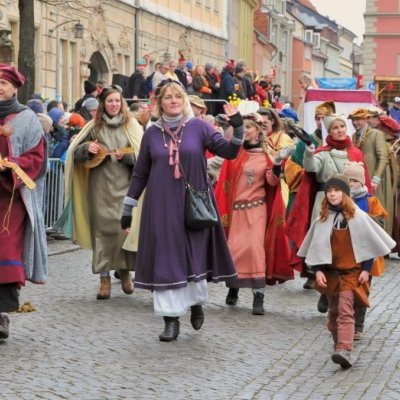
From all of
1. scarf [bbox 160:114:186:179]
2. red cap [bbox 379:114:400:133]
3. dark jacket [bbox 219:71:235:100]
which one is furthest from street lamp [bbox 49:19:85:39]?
scarf [bbox 160:114:186:179]

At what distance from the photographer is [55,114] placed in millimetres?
20344

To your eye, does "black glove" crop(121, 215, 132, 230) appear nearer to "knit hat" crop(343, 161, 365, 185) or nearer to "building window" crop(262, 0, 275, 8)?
"knit hat" crop(343, 161, 365, 185)

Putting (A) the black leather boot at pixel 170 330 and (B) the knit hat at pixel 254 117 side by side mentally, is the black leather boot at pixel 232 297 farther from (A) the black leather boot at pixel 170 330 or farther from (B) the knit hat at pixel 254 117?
(A) the black leather boot at pixel 170 330

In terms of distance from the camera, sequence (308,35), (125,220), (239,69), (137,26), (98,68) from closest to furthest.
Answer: (125,220) < (239,69) < (98,68) < (137,26) < (308,35)

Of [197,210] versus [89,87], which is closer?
[197,210]

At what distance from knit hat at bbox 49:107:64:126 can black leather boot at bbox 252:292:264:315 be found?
8.34 m

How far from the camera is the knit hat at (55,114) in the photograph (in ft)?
65.5

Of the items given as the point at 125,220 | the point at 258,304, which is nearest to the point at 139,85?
the point at 258,304

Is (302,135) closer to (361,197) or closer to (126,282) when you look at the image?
(361,197)

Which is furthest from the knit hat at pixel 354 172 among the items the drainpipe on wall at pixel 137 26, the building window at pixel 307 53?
the building window at pixel 307 53

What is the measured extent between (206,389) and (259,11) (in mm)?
95685

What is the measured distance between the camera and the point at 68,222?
13203mm

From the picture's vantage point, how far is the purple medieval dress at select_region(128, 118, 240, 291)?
34.1 feet

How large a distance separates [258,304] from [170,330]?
1.77 m
